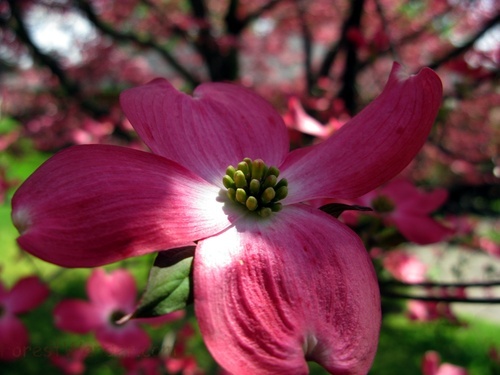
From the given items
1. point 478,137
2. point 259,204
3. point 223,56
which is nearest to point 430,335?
point 478,137

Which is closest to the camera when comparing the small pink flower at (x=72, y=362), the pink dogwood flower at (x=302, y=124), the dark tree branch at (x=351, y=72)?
the pink dogwood flower at (x=302, y=124)

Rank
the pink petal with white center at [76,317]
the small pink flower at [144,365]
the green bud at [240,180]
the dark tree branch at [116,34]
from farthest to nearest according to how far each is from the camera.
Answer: the dark tree branch at [116,34] → the small pink flower at [144,365] → the pink petal with white center at [76,317] → the green bud at [240,180]

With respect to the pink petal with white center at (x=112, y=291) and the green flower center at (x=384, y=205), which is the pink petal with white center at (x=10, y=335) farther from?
the green flower center at (x=384, y=205)

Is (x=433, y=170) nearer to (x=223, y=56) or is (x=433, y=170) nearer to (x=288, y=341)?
(x=223, y=56)

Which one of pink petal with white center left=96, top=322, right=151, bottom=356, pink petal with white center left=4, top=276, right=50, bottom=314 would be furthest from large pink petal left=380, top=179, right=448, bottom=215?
pink petal with white center left=4, top=276, right=50, bottom=314

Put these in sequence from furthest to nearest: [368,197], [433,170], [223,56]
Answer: [433,170], [223,56], [368,197]

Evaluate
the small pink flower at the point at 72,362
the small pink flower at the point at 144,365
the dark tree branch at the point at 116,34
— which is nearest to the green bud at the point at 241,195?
the small pink flower at the point at 144,365

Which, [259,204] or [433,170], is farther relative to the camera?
[433,170]
